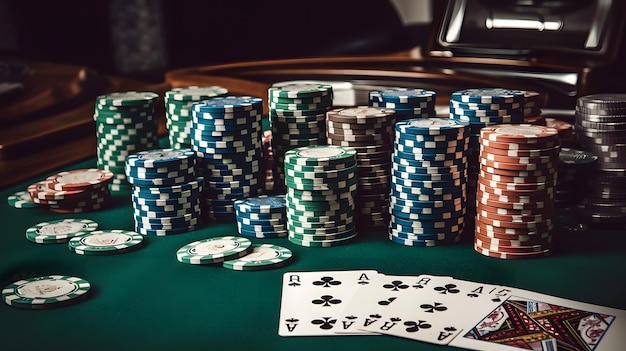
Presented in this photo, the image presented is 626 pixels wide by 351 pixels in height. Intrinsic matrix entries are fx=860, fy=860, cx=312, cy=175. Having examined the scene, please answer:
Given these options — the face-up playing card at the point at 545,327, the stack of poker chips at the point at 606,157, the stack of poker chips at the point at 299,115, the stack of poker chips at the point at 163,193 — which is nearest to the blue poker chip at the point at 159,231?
the stack of poker chips at the point at 163,193

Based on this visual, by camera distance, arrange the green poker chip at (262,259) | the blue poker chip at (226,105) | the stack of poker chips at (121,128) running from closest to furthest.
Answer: the green poker chip at (262,259) → the blue poker chip at (226,105) → the stack of poker chips at (121,128)

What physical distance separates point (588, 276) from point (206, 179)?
1197mm

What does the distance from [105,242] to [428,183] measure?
94 cm

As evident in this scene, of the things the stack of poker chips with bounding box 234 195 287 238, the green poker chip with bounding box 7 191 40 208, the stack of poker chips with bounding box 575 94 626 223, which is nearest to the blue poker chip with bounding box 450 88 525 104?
the stack of poker chips with bounding box 575 94 626 223

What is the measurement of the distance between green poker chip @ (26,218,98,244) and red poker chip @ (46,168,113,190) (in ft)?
→ 0.52

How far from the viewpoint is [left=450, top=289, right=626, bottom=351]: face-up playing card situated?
1806 mm

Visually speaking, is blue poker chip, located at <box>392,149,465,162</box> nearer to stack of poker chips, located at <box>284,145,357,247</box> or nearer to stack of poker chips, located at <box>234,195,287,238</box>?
stack of poker chips, located at <box>284,145,357,247</box>

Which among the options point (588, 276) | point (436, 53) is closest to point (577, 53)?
point (436, 53)

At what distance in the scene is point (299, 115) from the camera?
277 cm

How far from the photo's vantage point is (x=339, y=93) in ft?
12.7

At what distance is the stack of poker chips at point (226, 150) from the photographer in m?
2.67

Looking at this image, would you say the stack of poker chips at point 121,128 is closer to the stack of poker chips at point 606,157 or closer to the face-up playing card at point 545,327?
the stack of poker chips at point 606,157

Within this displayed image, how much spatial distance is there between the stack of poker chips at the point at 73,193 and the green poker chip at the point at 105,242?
29 cm

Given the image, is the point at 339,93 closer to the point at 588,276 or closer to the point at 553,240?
the point at 553,240
